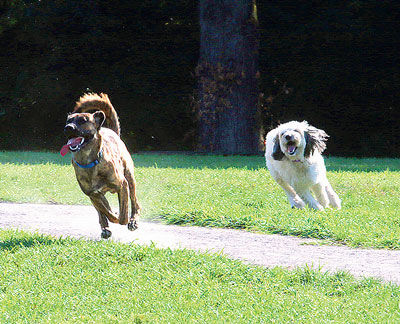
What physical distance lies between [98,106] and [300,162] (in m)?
3.07

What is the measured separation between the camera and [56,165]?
15.6 m

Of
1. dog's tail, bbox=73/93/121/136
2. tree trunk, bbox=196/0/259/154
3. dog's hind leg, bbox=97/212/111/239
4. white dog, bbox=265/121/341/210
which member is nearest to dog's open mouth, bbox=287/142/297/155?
white dog, bbox=265/121/341/210

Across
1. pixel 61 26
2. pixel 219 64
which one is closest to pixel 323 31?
pixel 219 64

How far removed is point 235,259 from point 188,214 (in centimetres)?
262

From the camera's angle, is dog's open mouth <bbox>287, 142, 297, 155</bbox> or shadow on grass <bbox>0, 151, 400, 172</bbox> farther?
shadow on grass <bbox>0, 151, 400, 172</bbox>

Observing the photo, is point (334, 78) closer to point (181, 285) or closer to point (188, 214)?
point (188, 214)

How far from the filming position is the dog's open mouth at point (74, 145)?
245 inches

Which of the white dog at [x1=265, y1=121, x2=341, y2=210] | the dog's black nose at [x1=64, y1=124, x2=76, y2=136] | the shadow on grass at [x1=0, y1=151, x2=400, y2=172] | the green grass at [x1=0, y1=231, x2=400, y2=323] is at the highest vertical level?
the dog's black nose at [x1=64, y1=124, x2=76, y2=136]

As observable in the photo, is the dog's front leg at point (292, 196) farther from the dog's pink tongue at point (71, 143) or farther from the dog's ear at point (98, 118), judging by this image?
the dog's pink tongue at point (71, 143)

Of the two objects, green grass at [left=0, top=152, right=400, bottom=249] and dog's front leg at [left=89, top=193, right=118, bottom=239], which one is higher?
dog's front leg at [left=89, top=193, right=118, bottom=239]

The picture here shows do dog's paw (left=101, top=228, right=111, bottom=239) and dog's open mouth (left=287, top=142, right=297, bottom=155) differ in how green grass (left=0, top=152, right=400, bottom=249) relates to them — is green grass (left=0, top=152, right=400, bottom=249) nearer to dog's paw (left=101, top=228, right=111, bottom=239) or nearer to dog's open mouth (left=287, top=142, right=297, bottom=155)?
dog's open mouth (left=287, top=142, right=297, bottom=155)

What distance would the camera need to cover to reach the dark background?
907 inches

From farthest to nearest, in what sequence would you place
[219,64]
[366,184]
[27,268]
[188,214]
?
[219,64], [366,184], [188,214], [27,268]

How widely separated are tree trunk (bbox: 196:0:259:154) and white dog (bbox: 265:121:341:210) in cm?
1044
